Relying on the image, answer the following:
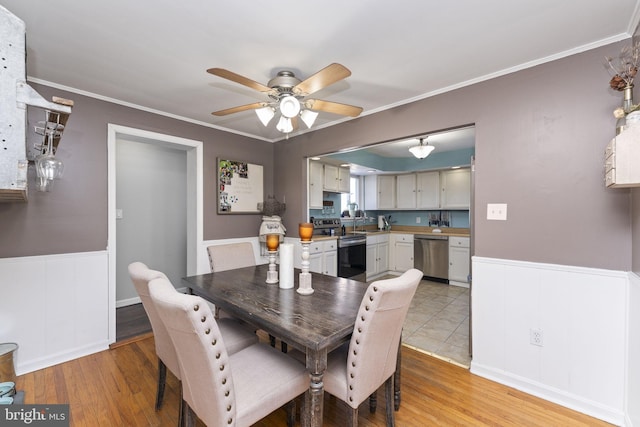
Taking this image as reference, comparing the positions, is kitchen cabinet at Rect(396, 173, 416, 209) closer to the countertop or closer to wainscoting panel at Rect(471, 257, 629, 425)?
the countertop

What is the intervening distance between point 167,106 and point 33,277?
188 cm

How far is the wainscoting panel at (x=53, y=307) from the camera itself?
7.22 feet

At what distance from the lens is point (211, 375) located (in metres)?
1.10

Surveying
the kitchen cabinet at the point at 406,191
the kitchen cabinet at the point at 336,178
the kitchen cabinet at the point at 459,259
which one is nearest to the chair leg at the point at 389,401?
the kitchen cabinet at the point at 336,178

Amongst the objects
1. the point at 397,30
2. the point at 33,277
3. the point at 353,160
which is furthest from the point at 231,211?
the point at 397,30

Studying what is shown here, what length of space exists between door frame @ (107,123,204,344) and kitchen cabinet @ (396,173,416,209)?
3873 millimetres

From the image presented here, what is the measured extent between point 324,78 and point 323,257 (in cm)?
299

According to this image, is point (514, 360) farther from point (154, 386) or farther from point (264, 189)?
point (264, 189)

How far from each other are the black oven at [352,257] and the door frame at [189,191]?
85.2 inches

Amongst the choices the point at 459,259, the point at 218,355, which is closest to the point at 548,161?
the point at 218,355

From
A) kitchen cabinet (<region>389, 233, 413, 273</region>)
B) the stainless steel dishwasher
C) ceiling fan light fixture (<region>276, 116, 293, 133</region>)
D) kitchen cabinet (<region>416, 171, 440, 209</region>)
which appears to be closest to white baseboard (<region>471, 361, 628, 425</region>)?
ceiling fan light fixture (<region>276, 116, 293, 133</region>)

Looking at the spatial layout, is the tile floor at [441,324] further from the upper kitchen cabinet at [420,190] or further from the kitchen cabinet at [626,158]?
the kitchen cabinet at [626,158]

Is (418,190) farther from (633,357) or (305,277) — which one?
(305,277)

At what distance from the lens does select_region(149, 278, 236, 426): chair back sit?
1.05m
